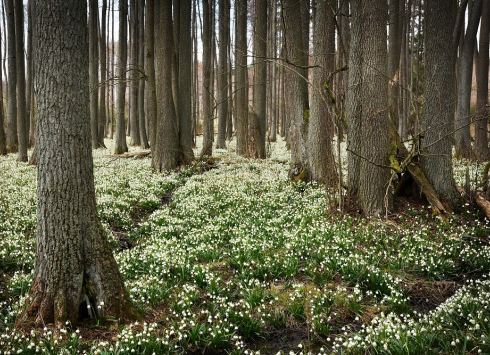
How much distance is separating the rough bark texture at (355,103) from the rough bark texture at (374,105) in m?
0.25

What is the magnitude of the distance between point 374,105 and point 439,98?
5.34ft

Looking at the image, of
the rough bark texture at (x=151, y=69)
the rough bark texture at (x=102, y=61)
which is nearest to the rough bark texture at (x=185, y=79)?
the rough bark texture at (x=151, y=69)

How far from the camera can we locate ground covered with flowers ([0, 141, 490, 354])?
166 inches

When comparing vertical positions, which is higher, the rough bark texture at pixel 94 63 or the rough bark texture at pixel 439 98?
the rough bark texture at pixel 94 63

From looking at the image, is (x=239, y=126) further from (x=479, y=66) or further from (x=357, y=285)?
(x=357, y=285)

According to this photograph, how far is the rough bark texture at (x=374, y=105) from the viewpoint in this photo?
8211mm

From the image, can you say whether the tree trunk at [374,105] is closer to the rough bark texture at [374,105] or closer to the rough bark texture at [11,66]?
the rough bark texture at [374,105]

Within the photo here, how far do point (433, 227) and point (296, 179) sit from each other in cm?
530

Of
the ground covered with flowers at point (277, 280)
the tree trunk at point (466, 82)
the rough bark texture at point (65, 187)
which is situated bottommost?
the ground covered with flowers at point (277, 280)

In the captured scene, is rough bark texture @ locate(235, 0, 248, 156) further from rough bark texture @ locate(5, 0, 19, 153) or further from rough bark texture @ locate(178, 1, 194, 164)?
rough bark texture @ locate(5, 0, 19, 153)

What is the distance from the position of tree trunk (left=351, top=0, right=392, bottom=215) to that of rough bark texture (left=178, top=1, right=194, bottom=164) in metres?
10.1

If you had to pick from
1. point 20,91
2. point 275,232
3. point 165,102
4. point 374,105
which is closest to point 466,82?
point 374,105

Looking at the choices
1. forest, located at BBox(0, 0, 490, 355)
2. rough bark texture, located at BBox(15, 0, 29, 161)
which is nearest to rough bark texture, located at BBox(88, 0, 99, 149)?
rough bark texture, located at BBox(15, 0, 29, 161)

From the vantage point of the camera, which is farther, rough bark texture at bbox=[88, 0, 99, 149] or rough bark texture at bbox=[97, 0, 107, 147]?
rough bark texture at bbox=[97, 0, 107, 147]
